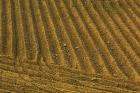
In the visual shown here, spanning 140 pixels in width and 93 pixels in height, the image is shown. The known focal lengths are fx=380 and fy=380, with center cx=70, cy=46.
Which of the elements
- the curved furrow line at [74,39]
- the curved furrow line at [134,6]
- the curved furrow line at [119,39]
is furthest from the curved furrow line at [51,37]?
the curved furrow line at [134,6]

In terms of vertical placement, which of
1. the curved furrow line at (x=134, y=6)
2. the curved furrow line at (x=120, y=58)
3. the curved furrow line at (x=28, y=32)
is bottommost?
the curved furrow line at (x=120, y=58)

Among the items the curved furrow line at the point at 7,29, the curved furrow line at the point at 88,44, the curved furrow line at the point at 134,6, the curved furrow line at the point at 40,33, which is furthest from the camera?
the curved furrow line at the point at 134,6

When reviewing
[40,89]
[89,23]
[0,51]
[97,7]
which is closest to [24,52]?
[0,51]

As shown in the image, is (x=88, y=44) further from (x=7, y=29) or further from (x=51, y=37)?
(x=7, y=29)

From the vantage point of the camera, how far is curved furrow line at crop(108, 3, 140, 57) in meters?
7.04

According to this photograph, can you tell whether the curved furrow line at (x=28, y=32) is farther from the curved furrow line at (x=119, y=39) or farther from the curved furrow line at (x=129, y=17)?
the curved furrow line at (x=129, y=17)

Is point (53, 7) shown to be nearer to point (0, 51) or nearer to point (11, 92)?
point (0, 51)

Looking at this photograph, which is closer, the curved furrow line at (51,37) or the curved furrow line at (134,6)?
the curved furrow line at (51,37)

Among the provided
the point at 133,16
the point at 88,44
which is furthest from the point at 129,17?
the point at 88,44

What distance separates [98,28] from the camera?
7547 mm

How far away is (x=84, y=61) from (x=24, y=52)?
3.52 ft

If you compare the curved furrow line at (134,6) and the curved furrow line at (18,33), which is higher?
the curved furrow line at (134,6)

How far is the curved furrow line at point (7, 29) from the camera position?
6.76 metres

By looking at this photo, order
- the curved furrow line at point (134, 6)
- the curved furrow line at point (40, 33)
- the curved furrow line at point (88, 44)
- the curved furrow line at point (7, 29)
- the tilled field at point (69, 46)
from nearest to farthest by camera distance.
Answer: the tilled field at point (69, 46) < the curved furrow line at point (88, 44) < the curved furrow line at point (40, 33) < the curved furrow line at point (7, 29) < the curved furrow line at point (134, 6)
